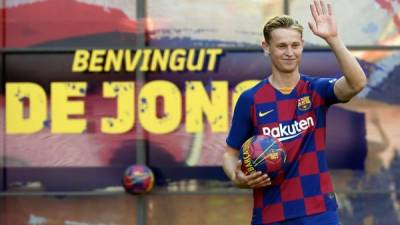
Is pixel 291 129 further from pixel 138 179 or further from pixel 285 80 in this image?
pixel 138 179

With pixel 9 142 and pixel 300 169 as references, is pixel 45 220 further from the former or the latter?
pixel 300 169

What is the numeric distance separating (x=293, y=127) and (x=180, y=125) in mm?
4164

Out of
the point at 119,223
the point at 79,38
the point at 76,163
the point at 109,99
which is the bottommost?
the point at 119,223

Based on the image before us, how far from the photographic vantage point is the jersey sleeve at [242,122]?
169 inches

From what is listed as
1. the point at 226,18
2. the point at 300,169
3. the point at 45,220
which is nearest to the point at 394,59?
the point at 226,18

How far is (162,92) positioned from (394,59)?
236 centimetres

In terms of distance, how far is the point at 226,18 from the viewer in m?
8.30

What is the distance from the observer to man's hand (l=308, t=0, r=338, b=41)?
3.96 metres

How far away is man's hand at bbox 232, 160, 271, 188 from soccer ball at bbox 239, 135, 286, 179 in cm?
2

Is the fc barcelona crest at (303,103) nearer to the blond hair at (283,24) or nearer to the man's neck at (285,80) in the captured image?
the man's neck at (285,80)

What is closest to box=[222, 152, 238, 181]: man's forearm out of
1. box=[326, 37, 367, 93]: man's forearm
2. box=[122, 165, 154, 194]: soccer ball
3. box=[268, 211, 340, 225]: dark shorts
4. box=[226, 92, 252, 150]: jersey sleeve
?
box=[226, 92, 252, 150]: jersey sleeve

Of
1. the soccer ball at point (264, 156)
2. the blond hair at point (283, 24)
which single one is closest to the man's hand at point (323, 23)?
the blond hair at point (283, 24)

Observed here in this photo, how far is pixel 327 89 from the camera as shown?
13.8 ft

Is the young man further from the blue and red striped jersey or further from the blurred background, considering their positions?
the blurred background
